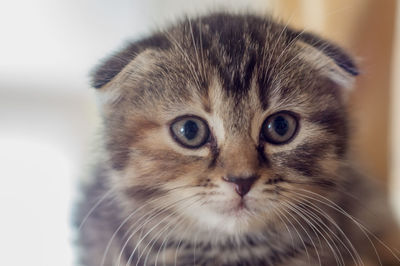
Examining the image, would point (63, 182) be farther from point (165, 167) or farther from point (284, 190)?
point (284, 190)

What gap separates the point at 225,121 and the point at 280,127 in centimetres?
11

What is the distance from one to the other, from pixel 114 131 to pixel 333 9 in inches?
21.7

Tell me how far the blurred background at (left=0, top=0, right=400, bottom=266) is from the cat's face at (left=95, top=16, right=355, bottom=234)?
0.14m

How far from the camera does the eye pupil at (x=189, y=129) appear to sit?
77cm

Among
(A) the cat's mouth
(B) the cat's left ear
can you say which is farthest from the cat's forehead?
(A) the cat's mouth

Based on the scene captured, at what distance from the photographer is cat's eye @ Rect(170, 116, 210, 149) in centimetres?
76

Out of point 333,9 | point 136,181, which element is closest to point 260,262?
point 136,181

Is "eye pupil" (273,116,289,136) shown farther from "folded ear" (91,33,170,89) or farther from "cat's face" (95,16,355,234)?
"folded ear" (91,33,170,89)

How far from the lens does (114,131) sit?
83 centimetres

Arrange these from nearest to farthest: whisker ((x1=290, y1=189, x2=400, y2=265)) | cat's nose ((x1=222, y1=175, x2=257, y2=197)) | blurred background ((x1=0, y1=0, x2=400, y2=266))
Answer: cat's nose ((x1=222, y1=175, x2=257, y2=197)) < whisker ((x1=290, y1=189, x2=400, y2=265)) < blurred background ((x1=0, y1=0, x2=400, y2=266))

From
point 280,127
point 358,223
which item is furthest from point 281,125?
point 358,223

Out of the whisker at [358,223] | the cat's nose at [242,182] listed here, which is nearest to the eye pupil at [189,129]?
the cat's nose at [242,182]

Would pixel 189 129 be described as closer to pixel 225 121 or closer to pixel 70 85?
pixel 225 121

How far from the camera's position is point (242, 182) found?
68 cm
